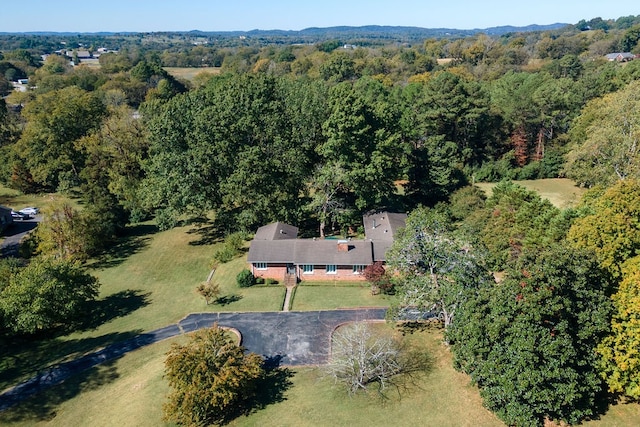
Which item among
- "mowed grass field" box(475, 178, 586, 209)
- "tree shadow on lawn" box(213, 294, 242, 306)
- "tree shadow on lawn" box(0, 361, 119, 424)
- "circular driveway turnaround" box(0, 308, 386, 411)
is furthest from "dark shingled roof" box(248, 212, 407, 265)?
"mowed grass field" box(475, 178, 586, 209)

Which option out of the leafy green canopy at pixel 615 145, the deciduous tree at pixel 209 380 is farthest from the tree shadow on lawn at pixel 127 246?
the leafy green canopy at pixel 615 145

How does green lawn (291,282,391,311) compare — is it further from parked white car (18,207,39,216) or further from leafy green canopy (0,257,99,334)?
parked white car (18,207,39,216)

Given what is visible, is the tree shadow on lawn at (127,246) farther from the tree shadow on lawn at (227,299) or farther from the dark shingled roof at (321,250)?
the dark shingled roof at (321,250)

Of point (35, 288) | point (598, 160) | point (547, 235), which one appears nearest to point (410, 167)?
point (598, 160)

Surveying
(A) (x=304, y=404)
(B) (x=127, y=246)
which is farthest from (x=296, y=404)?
(B) (x=127, y=246)

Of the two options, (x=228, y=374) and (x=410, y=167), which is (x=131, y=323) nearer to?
(x=228, y=374)

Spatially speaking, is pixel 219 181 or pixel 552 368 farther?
pixel 219 181
